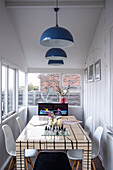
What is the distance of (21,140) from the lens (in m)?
2.29

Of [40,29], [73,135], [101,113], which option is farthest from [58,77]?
[73,135]

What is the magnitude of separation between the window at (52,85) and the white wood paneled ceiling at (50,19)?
1133mm

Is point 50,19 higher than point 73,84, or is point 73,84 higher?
point 50,19

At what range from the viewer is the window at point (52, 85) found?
229 inches

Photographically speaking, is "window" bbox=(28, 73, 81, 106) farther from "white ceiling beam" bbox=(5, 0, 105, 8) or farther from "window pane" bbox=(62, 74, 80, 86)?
"white ceiling beam" bbox=(5, 0, 105, 8)

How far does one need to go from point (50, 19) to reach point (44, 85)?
2441 millimetres

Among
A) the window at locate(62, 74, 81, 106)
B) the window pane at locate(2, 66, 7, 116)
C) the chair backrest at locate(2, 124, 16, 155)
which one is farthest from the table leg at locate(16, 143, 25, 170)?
the window at locate(62, 74, 81, 106)

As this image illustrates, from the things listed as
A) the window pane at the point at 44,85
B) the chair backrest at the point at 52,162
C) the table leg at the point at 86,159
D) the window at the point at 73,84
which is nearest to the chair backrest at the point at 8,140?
the chair backrest at the point at 52,162

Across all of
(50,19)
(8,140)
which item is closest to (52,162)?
(8,140)

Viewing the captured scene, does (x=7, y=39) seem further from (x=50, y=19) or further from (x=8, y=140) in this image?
(x=8, y=140)

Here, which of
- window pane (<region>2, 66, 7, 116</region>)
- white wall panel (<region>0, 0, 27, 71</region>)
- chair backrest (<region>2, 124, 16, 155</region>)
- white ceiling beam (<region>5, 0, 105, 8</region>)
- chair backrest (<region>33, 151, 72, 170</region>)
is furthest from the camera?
window pane (<region>2, 66, 7, 116</region>)

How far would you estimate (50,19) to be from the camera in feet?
12.8

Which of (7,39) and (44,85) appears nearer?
(7,39)

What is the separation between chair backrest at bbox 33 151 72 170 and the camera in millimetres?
2059
